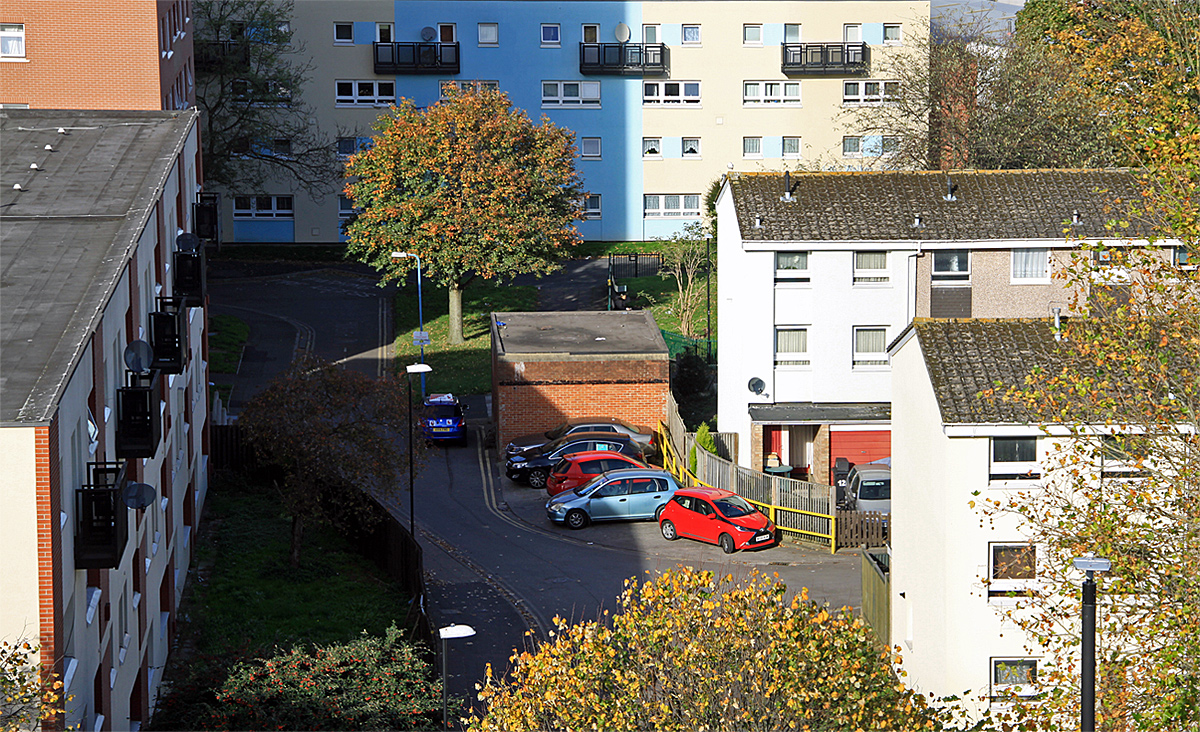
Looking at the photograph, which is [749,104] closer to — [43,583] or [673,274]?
[673,274]

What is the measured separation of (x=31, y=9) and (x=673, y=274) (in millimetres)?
27650

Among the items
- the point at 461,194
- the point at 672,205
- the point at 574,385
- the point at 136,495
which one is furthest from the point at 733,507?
the point at 672,205

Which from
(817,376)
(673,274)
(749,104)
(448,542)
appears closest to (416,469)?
(448,542)

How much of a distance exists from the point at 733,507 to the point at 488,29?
36.3 metres

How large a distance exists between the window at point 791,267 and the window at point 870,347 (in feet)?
6.53

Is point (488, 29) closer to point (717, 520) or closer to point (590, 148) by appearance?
point (590, 148)

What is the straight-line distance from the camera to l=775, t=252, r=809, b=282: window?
36094mm

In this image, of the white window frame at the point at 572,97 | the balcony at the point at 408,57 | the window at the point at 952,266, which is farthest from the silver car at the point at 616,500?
the white window frame at the point at 572,97

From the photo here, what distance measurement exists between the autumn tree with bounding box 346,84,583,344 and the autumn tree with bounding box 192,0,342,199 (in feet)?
26.7

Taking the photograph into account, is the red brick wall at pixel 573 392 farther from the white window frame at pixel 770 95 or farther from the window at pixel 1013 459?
the white window frame at pixel 770 95

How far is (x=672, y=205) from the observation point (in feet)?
216

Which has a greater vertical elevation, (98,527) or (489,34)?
(489,34)

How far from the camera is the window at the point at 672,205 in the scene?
6550 centimetres

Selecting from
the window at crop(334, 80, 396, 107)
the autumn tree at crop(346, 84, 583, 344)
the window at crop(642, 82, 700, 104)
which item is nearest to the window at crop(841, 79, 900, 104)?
the window at crop(642, 82, 700, 104)
